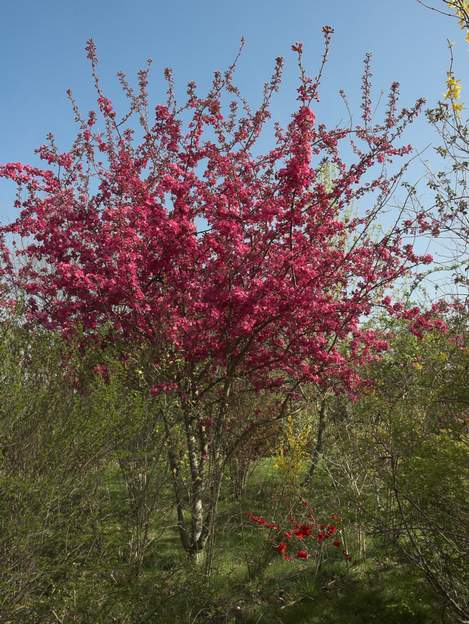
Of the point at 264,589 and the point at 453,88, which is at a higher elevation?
the point at 453,88

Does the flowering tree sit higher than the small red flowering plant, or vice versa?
the flowering tree

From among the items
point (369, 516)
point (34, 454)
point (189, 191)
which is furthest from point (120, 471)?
point (189, 191)

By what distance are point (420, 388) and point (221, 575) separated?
11.7ft

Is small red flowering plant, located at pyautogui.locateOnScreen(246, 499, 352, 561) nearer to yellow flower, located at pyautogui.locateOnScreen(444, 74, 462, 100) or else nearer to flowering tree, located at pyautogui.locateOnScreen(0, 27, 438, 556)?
flowering tree, located at pyautogui.locateOnScreen(0, 27, 438, 556)

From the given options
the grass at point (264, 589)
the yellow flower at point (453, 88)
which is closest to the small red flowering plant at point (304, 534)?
the grass at point (264, 589)

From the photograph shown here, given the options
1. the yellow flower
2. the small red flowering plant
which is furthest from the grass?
the yellow flower

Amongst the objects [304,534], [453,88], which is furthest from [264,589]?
[453,88]

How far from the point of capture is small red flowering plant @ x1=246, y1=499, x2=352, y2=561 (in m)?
5.82

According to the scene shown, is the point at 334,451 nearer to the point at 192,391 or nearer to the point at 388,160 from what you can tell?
the point at 192,391

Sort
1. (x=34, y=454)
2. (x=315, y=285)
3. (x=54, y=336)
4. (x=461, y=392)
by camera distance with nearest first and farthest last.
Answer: (x=34, y=454) < (x=461, y=392) < (x=54, y=336) < (x=315, y=285)

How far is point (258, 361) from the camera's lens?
688 centimetres

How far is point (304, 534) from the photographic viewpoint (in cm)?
561

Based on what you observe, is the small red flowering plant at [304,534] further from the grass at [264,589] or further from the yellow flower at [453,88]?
the yellow flower at [453,88]

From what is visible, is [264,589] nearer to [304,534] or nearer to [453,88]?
[304,534]
